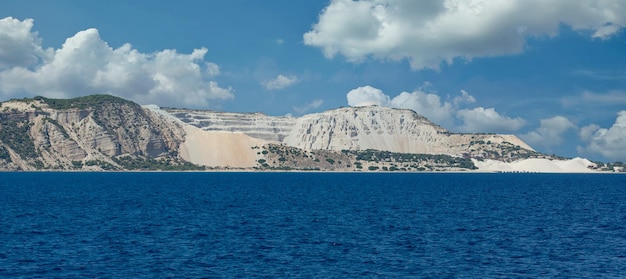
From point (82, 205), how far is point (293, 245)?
188ft

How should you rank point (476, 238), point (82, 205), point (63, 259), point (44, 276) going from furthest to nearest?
1. point (82, 205)
2. point (476, 238)
3. point (63, 259)
4. point (44, 276)

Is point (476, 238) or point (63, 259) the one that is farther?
point (476, 238)

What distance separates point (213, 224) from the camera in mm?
81875

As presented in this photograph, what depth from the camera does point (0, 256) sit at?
56406 millimetres

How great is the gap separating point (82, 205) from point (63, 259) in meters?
56.3

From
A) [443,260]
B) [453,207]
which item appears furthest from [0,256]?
[453,207]

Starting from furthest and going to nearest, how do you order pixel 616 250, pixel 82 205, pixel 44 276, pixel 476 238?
pixel 82 205, pixel 476 238, pixel 616 250, pixel 44 276

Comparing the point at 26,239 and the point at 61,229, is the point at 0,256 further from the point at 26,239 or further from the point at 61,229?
the point at 61,229

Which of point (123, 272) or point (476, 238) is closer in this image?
point (123, 272)

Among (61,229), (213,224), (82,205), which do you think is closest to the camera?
(61,229)

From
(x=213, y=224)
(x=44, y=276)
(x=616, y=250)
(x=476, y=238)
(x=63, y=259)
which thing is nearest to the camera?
(x=44, y=276)

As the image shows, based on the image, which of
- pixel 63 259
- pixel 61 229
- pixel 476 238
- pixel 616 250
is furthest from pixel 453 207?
pixel 63 259

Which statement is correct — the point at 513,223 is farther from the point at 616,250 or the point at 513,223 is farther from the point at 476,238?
the point at 616,250

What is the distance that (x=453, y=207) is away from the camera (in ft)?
369
